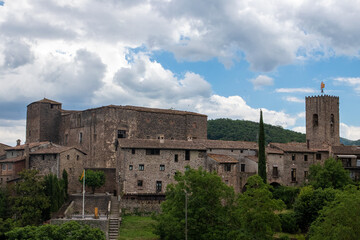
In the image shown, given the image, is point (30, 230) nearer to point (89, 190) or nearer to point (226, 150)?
point (89, 190)

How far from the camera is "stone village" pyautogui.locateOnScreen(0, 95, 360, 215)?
46562 mm

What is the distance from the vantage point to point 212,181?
35.7m

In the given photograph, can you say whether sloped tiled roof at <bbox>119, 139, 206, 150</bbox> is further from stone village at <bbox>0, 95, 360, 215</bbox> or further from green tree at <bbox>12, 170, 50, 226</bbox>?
green tree at <bbox>12, 170, 50, 226</bbox>

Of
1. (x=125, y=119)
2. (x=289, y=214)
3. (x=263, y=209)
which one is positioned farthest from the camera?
(x=125, y=119)

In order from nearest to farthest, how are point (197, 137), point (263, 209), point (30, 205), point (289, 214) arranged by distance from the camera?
point (263, 209) → point (30, 205) → point (289, 214) → point (197, 137)

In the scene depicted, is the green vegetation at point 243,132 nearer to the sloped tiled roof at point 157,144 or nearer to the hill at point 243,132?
the hill at point 243,132

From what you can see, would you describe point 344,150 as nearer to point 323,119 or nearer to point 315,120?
point 323,119

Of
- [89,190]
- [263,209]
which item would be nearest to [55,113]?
[89,190]

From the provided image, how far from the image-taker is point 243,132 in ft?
310

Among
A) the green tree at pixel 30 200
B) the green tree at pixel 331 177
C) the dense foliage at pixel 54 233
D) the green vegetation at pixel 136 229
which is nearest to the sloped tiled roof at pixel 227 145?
the green tree at pixel 331 177

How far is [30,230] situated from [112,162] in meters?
24.8

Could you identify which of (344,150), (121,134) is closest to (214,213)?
(121,134)

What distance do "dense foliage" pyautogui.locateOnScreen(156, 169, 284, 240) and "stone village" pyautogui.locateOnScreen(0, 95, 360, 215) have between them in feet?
35.2

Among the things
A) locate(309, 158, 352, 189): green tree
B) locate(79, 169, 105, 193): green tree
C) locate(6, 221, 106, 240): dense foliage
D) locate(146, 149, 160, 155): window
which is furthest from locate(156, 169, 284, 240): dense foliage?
locate(309, 158, 352, 189): green tree
